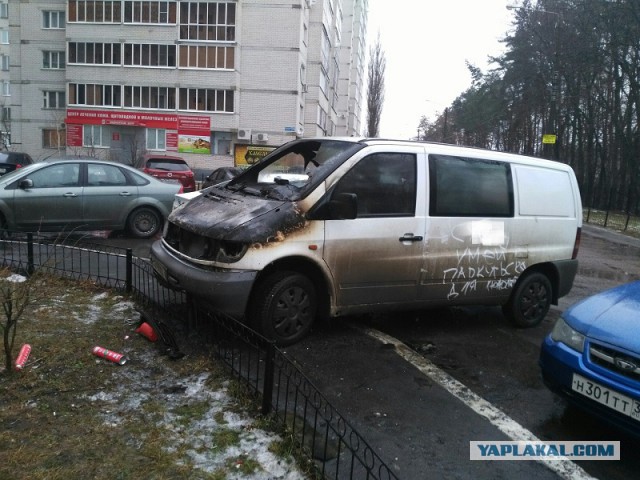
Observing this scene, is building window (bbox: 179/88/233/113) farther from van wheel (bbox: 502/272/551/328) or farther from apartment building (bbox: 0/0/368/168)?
van wheel (bbox: 502/272/551/328)

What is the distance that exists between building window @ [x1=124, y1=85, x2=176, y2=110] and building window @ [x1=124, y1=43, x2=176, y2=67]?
69.7 inches

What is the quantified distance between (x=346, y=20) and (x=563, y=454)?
8214 centimetres

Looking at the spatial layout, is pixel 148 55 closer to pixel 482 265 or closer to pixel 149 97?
pixel 149 97

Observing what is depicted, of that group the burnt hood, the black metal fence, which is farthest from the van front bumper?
the burnt hood

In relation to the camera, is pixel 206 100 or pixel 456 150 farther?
pixel 206 100

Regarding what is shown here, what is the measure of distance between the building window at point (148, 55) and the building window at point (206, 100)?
2417 mm

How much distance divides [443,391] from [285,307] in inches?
57.7

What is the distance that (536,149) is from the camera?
4416 centimetres

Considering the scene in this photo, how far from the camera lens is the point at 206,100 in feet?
127

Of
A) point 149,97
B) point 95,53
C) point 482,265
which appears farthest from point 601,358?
point 95,53

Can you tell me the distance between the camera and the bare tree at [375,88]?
50.8 meters

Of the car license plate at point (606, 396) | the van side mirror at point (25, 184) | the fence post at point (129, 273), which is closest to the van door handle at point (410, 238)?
the car license plate at point (606, 396)

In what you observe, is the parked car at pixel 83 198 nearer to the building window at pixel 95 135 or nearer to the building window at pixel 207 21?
the building window at pixel 207 21

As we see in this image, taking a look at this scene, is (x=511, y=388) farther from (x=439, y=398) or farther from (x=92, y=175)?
(x=92, y=175)
